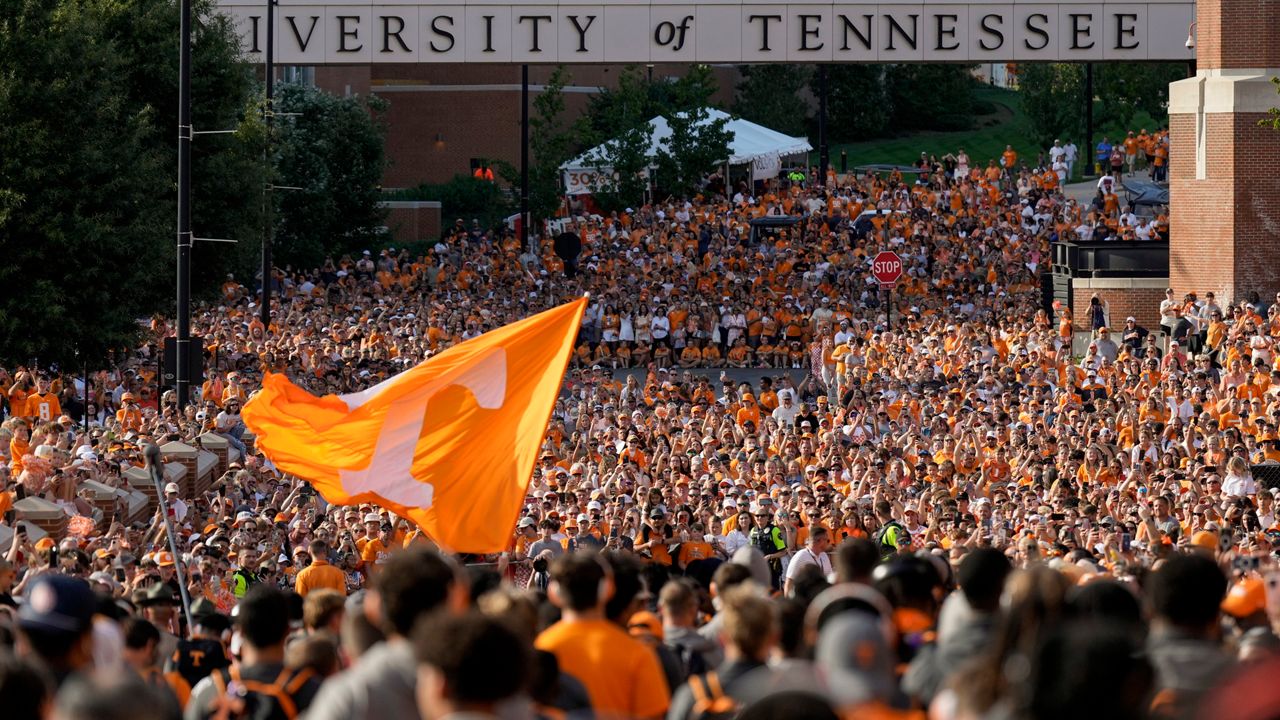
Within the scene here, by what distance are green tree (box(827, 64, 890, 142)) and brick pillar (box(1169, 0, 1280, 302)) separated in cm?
4188

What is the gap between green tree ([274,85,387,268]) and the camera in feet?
149

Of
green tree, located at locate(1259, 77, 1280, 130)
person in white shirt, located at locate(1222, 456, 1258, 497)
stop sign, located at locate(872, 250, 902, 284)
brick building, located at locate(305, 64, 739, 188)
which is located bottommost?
person in white shirt, located at locate(1222, 456, 1258, 497)

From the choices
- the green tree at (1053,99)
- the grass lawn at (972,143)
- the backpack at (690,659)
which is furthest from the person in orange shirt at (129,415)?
the grass lawn at (972,143)

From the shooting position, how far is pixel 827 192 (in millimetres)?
47969

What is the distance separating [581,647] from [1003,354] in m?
24.8

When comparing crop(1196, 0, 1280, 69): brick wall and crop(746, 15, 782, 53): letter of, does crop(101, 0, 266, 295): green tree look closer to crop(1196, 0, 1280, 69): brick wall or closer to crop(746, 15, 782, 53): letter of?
crop(746, 15, 782, 53): letter of

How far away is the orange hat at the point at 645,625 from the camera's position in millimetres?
8242

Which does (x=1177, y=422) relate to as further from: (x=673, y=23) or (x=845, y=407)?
(x=673, y=23)

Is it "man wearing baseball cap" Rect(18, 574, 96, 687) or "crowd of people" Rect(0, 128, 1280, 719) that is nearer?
"crowd of people" Rect(0, 128, 1280, 719)

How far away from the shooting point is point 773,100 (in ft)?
243

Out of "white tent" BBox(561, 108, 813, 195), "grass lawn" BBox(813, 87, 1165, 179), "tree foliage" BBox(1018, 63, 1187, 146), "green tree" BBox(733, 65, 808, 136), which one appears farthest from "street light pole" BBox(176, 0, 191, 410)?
"grass lawn" BBox(813, 87, 1165, 179)

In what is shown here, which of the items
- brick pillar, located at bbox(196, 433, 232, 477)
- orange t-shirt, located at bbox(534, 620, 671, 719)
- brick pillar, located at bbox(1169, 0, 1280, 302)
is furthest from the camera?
brick pillar, located at bbox(1169, 0, 1280, 302)

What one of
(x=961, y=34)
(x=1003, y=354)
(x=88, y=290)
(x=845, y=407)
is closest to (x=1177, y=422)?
(x=845, y=407)

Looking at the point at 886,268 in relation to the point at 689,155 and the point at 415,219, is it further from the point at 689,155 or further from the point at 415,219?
the point at 415,219
